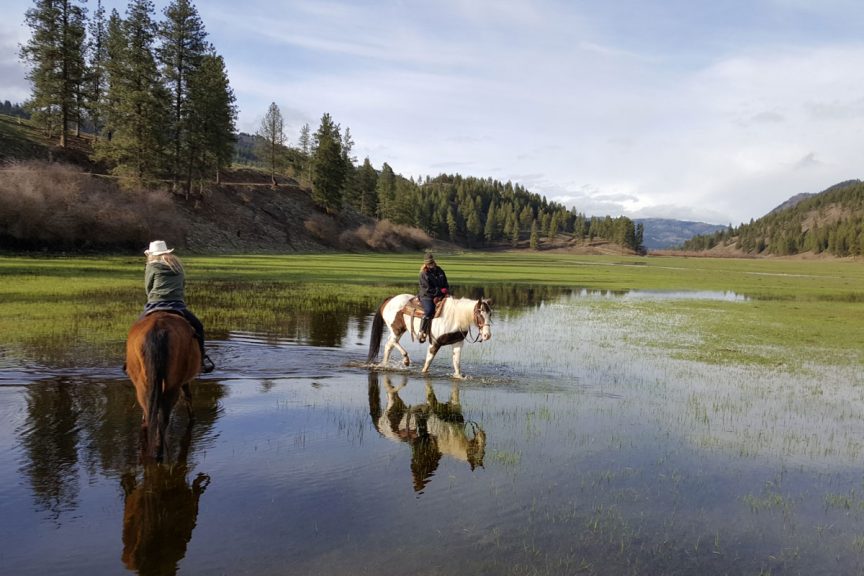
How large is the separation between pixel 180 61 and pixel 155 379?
74.5 metres

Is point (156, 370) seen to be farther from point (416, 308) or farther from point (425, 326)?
point (416, 308)

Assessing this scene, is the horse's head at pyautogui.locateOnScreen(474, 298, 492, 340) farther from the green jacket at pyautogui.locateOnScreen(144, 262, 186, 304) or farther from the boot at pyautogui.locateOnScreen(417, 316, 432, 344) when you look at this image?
the green jacket at pyautogui.locateOnScreen(144, 262, 186, 304)

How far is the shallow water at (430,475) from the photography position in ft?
19.5

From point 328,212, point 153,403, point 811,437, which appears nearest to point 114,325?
point 153,403

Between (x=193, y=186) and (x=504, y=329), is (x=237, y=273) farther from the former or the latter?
(x=193, y=186)

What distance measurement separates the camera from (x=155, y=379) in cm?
762

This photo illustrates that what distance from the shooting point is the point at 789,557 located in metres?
6.34

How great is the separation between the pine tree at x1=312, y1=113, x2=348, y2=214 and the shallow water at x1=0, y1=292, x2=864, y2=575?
90127 millimetres

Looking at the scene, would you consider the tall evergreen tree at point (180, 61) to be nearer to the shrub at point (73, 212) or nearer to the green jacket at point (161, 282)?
the shrub at point (73, 212)

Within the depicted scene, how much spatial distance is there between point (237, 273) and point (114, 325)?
2220cm

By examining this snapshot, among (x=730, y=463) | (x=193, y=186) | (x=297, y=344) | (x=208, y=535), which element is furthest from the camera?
(x=193, y=186)

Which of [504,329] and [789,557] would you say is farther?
[504,329]

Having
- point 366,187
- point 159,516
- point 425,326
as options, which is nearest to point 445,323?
point 425,326

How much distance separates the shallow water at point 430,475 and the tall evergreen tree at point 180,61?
2512 inches
